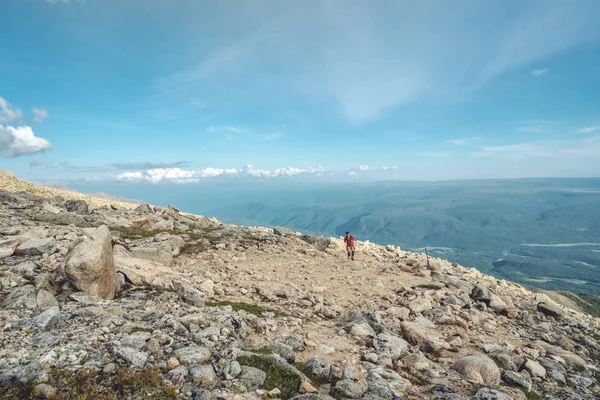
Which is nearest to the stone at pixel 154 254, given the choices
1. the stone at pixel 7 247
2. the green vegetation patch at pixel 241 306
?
the stone at pixel 7 247

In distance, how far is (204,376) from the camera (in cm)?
787

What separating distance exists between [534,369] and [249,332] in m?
11.0

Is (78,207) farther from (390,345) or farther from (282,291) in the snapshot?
(390,345)

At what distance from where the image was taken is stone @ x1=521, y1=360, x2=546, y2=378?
40.6 feet

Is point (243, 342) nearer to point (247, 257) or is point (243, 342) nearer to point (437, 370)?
point (437, 370)

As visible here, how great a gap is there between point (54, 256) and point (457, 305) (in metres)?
21.6

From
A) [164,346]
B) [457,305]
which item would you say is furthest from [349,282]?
[164,346]

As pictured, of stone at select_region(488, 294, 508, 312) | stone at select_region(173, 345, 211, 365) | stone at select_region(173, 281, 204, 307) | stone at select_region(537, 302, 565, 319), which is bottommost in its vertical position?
stone at select_region(537, 302, 565, 319)

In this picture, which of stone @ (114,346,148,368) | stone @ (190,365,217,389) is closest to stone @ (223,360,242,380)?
stone @ (190,365,217,389)

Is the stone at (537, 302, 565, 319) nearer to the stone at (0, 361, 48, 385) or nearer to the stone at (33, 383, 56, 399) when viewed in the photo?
the stone at (33, 383, 56, 399)

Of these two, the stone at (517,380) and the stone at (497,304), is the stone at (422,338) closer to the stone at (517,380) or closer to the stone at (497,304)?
the stone at (517,380)

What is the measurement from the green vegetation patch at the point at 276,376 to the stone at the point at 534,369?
9752mm

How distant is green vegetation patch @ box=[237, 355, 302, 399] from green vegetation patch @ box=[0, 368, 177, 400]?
2.22 metres

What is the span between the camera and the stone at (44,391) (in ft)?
20.9
